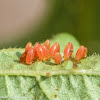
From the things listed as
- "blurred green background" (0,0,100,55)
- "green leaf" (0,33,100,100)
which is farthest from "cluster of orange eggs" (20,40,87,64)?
"blurred green background" (0,0,100,55)

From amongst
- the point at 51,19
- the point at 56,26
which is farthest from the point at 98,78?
the point at 51,19

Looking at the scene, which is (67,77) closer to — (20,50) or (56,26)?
(20,50)

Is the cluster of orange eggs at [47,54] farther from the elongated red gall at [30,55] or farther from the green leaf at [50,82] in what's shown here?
the green leaf at [50,82]

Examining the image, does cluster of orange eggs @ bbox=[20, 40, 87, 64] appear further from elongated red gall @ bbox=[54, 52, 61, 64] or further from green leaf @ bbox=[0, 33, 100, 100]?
green leaf @ bbox=[0, 33, 100, 100]

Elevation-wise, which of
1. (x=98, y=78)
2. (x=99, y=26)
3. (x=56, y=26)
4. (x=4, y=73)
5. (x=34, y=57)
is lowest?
(x=98, y=78)

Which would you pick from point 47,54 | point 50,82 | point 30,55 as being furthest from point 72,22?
point 50,82

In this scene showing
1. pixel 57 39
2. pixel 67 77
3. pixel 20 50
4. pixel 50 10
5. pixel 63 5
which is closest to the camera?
pixel 67 77
